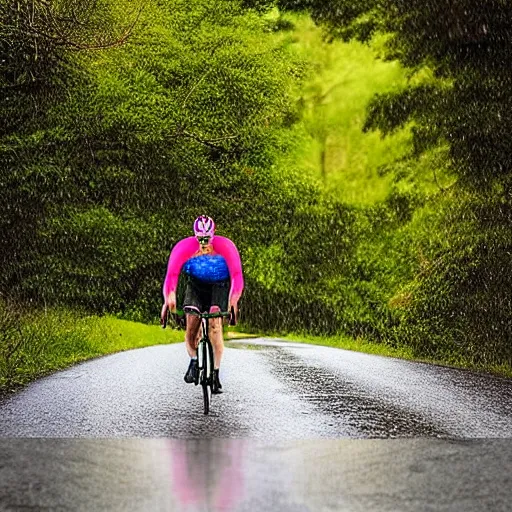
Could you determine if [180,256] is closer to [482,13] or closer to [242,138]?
[482,13]

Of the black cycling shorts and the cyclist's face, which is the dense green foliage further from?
the cyclist's face

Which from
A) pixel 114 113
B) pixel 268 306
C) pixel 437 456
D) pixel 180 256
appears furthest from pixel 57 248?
pixel 437 456

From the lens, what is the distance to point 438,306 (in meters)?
21.6

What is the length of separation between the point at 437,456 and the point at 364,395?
4451mm

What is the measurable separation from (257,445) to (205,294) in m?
2.05

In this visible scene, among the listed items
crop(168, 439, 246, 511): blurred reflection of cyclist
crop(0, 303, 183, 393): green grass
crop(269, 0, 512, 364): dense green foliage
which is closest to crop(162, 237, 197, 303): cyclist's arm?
crop(168, 439, 246, 511): blurred reflection of cyclist

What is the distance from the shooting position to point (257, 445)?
24.7 ft

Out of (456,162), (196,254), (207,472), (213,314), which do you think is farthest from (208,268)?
(456,162)

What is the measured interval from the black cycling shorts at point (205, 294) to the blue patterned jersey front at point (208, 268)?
0.30 feet

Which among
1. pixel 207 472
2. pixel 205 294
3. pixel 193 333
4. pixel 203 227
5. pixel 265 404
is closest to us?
pixel 207 472

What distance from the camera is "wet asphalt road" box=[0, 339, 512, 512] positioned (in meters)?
5.52

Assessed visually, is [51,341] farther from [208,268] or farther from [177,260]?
[208,268]

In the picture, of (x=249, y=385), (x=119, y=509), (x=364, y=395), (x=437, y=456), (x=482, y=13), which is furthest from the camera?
(x=482, y=13)

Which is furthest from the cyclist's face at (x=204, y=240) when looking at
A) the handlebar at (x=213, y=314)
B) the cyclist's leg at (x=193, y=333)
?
the cyclist's leg at (x=193, y=333)
